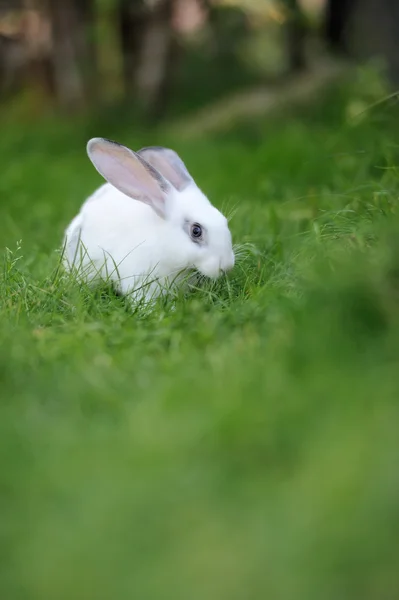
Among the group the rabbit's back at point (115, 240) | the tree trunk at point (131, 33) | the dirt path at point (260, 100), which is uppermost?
the tree trunk at point (131, 33)

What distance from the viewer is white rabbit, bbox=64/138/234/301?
149 inches

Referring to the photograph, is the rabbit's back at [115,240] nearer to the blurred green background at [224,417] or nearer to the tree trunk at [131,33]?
the blurred green background at [224,417]

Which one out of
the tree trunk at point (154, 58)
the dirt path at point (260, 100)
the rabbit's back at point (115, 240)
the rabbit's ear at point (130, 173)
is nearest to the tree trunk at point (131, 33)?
the tree trunk at point (154, 58)

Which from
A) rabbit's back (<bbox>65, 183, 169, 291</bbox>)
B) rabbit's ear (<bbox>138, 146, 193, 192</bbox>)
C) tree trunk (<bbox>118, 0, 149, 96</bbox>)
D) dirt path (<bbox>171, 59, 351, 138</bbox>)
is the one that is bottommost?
dirt path (<bbox>171, 59, 351, 138</bbox>)

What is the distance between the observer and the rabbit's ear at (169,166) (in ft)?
13.7

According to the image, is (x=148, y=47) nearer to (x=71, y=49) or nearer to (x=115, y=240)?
(x=71, y=49)

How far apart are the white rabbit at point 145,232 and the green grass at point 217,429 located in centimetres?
12

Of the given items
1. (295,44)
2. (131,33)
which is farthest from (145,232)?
(295,44)

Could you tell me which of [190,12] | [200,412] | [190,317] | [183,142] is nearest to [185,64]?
[190,12]

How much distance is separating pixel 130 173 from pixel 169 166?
0.97ft

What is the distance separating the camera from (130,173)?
156 inches

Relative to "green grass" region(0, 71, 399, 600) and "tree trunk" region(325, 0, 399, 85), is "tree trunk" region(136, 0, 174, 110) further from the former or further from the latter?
"green grass" region(0, 71, 399, 600)

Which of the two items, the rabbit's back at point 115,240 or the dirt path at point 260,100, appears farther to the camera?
the dirt path at point 260,100

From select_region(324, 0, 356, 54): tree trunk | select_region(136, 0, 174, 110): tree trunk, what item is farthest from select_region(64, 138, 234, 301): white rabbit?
select_region(324, 0, 356, 54): tree trunk
